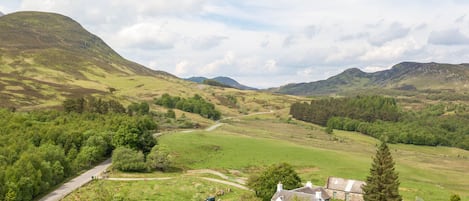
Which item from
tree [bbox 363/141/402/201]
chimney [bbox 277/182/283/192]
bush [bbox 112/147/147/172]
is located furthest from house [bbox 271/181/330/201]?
bush [bbox 112/147/147/172]

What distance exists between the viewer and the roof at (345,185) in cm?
7081

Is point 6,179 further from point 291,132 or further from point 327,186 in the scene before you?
point 291,132

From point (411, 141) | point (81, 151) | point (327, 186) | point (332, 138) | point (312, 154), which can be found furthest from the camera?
point (411, 141)

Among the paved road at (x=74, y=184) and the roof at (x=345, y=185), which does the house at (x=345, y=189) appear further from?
the paved road at (x=74, y=184)

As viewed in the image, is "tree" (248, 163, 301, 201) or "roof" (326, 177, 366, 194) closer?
"tree" (248, 163, 301, 201)

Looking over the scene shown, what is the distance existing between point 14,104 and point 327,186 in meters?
135

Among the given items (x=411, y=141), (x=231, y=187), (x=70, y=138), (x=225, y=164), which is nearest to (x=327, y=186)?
(x=231, y=187)

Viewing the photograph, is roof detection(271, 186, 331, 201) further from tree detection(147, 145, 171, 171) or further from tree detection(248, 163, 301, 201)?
tree detection(147, 145, 171, 171)

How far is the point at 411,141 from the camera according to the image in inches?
6747

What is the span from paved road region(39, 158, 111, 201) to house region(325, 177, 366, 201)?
4273cm

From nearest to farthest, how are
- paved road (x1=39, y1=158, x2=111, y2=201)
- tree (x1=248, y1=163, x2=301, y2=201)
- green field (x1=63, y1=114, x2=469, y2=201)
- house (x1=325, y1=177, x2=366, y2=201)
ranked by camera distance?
tree (x1=248, y1=163, x2=301, y2=201) → paved road (x1=39, y1=158, x2=111, y2=201) → house (x1=325, y1=177, x2=366, y2=201) → green field (x1=63, y1=114, x2=469, y2=201)

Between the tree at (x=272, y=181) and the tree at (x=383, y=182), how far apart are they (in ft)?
40.4

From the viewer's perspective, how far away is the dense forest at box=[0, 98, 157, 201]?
65562 millimetres

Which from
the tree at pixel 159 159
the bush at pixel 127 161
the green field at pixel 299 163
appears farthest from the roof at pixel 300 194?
the bush at pixel 127 161
